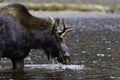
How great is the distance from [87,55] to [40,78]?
25.0 feet

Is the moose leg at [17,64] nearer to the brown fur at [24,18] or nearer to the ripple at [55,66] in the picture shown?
the ripple at [55,66]

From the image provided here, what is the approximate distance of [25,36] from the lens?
19.6 m

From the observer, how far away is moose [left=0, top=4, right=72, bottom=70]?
19156mm

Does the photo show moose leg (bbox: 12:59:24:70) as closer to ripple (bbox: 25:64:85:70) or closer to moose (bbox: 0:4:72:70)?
moose (bbox: 0:4:72:70)

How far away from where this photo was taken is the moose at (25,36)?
62.8 ft

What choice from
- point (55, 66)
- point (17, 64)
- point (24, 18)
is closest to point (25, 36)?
point (24, 18)

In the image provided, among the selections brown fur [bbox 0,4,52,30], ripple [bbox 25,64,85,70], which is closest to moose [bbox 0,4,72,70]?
brown fur [bbox 0,4,52,30]

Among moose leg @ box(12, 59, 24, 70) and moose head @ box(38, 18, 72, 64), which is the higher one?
moose head @ box(38, 18, 72, 64)

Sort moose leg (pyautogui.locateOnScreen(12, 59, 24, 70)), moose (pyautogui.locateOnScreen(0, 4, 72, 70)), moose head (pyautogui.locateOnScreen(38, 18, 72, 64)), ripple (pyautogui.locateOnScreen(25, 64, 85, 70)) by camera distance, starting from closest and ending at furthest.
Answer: moose (pyautogui.locateOnScreen(0, 4, 72, 70))
moose head (pyautogui.locateOnScreen(38, 18, 72, 64))
moose leg (pyautogui.locateOnScreen(12, 59, 24, 70))
ripple (pyautogui.locateOnScreen(25, 64, 85, 70))

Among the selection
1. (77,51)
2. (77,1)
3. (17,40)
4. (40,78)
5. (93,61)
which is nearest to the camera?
(40,78)

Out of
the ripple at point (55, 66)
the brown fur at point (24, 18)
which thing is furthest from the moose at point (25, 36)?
the ripple at point (55, 66)

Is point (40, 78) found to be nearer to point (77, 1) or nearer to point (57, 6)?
point (57, 6)

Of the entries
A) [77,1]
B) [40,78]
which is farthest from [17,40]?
[77,1]

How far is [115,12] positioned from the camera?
121 metres
